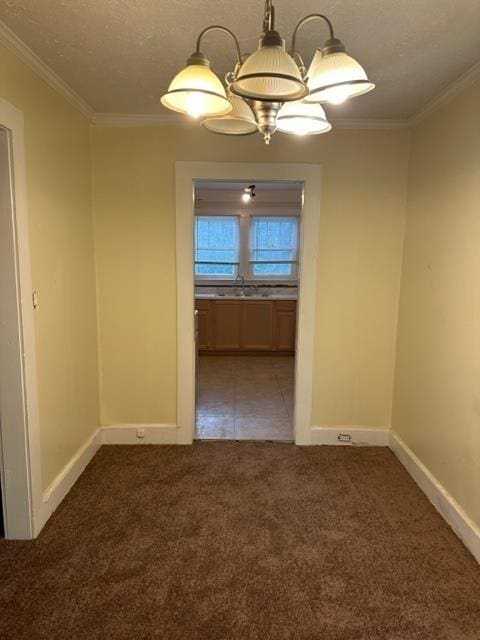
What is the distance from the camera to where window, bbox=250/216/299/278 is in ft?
21.5

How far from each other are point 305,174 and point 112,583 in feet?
8.68

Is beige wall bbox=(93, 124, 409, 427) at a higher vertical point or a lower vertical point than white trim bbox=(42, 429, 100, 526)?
higher

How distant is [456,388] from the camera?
2.34 m

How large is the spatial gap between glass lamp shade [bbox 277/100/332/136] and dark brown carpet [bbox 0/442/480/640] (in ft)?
6.17

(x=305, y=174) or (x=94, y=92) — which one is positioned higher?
(x=94, y=92)

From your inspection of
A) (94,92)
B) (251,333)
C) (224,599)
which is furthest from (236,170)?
(251,333)

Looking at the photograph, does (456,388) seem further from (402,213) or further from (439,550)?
(402,213)

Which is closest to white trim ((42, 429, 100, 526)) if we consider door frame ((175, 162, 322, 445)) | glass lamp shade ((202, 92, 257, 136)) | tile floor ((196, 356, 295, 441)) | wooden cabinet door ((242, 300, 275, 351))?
door frame ((175, 162, 322, 445))

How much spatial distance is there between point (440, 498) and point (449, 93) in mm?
2243

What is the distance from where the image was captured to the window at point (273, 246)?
6.57m

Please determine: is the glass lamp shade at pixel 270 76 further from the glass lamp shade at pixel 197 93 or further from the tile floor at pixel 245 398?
the tile floor at pixel 245 398

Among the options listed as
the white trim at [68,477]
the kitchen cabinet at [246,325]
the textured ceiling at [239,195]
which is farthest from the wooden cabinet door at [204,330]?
the white trim at [68,477]

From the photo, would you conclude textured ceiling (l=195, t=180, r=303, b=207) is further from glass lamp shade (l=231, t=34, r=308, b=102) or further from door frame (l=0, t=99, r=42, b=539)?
glass lamp shade (l=231, t=34, r=308, b=102)

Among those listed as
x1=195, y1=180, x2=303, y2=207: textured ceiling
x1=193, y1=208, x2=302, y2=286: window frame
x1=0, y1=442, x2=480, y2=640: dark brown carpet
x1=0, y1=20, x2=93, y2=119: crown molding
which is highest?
x1=0, y1=20, x2=93, y2=119: crown molding
